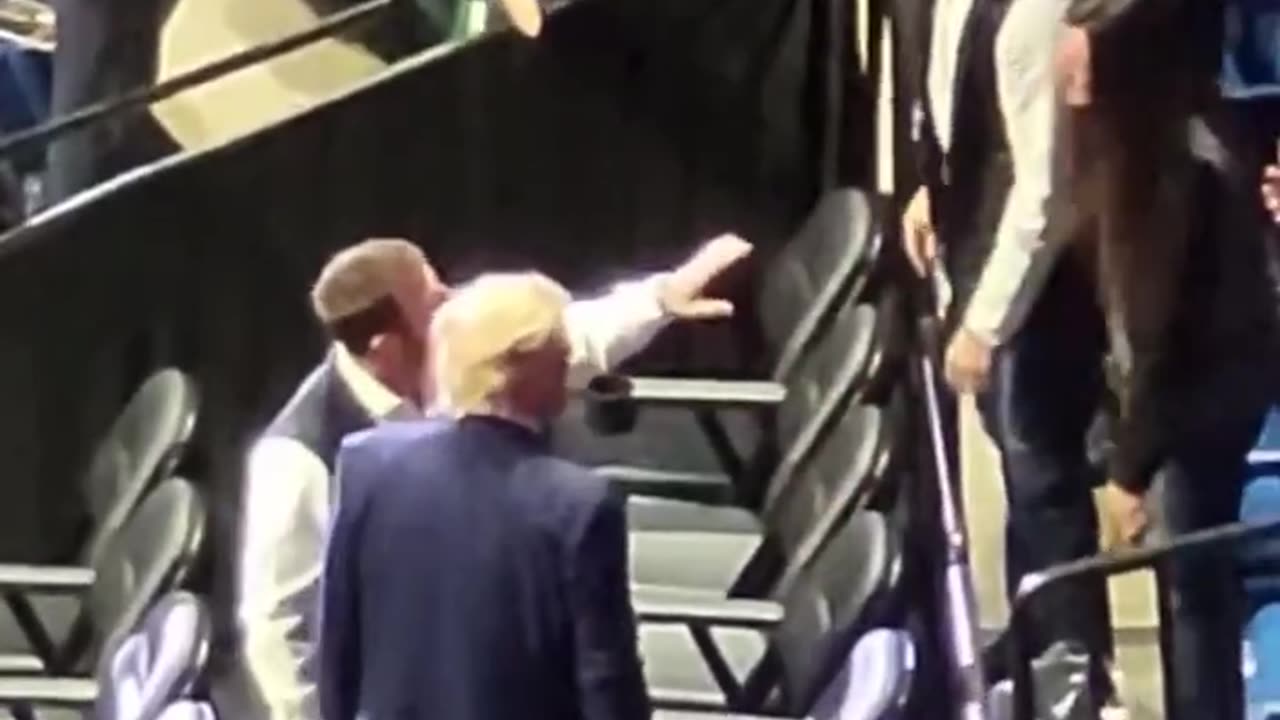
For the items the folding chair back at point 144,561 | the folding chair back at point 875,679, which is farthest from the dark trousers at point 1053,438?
the folding chair back at point 144,561

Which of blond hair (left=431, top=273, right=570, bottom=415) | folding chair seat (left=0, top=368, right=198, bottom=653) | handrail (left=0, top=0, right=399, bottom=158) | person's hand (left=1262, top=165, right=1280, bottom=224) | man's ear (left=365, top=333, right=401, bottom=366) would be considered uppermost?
handrail (left=0, top=0, right=399, bottom=158)

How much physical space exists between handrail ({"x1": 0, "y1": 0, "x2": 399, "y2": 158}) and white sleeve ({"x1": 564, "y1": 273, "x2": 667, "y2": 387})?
54 centimetres

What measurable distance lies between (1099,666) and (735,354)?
0.81 meters

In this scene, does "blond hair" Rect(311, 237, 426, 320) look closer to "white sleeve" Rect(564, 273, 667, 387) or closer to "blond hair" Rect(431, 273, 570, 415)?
"white sleeve" Rect(564, 273, 667, 387)

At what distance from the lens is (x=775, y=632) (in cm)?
294

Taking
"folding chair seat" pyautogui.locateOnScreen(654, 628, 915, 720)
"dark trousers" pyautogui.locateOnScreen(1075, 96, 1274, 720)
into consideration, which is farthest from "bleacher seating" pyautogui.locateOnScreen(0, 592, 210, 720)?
"dark trousers" pyautogui.locateOnScreen(1075, 96, 1274, 720)

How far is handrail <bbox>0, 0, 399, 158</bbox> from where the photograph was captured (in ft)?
10.9

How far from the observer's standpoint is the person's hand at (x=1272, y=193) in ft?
8.33

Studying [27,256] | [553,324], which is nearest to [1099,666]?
[553,324]

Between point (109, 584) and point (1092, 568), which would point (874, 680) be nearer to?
point (1092, 568)

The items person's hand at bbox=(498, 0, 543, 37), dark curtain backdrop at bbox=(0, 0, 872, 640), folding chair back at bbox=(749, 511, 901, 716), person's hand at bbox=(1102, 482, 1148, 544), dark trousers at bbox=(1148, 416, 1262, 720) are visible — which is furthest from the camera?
person's hand at bbox=(498, 0, 543, 37)

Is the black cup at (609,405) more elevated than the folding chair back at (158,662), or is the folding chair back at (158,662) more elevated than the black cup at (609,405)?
the black cup at (609,405)

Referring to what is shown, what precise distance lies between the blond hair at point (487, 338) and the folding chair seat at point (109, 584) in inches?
28.6

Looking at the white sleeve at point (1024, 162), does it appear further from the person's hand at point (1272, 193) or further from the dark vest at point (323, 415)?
the dark vest at point (323, 415)
